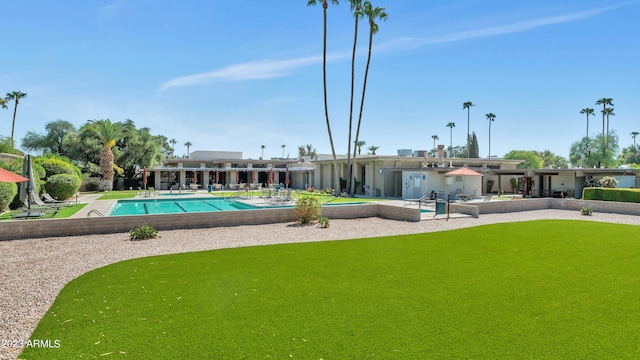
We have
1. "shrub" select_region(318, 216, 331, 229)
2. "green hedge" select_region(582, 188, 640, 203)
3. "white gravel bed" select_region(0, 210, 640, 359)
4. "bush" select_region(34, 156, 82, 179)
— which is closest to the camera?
"white gravel bed" select_region(0, 210, 640, 359)

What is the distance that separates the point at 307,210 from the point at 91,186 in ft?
102

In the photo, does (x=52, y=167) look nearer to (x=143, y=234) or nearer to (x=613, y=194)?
(x=143, y=234)

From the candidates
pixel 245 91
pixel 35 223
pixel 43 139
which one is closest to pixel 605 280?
pixel 35 223

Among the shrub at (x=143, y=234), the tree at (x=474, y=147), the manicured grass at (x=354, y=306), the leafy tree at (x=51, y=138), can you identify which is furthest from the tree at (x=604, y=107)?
the leafy tree at (x=51, y=138)

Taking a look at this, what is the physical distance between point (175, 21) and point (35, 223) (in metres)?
10.5

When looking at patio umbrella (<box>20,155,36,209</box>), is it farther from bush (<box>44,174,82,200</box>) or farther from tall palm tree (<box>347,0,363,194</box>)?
tall palm tree (<box>347,0,363,194</box>)

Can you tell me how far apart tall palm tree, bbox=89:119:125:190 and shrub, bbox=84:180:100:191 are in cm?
74

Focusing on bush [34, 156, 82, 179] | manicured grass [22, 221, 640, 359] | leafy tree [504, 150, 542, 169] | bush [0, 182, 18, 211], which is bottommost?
manicured grass [22, 221, 640, 359]

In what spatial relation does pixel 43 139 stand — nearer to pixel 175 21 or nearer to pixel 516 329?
pixel 175 21

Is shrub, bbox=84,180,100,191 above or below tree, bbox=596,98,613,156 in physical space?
below

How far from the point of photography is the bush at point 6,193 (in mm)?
15041

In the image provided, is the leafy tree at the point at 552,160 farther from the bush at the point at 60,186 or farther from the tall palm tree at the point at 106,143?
the bush at the point at 60,186

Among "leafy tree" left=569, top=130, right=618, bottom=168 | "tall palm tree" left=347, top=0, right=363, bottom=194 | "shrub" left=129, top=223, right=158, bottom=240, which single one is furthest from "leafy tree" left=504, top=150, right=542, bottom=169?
"shrub" left=129, top=223, right=158, bottom=240

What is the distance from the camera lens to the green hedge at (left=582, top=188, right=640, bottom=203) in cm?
1972
